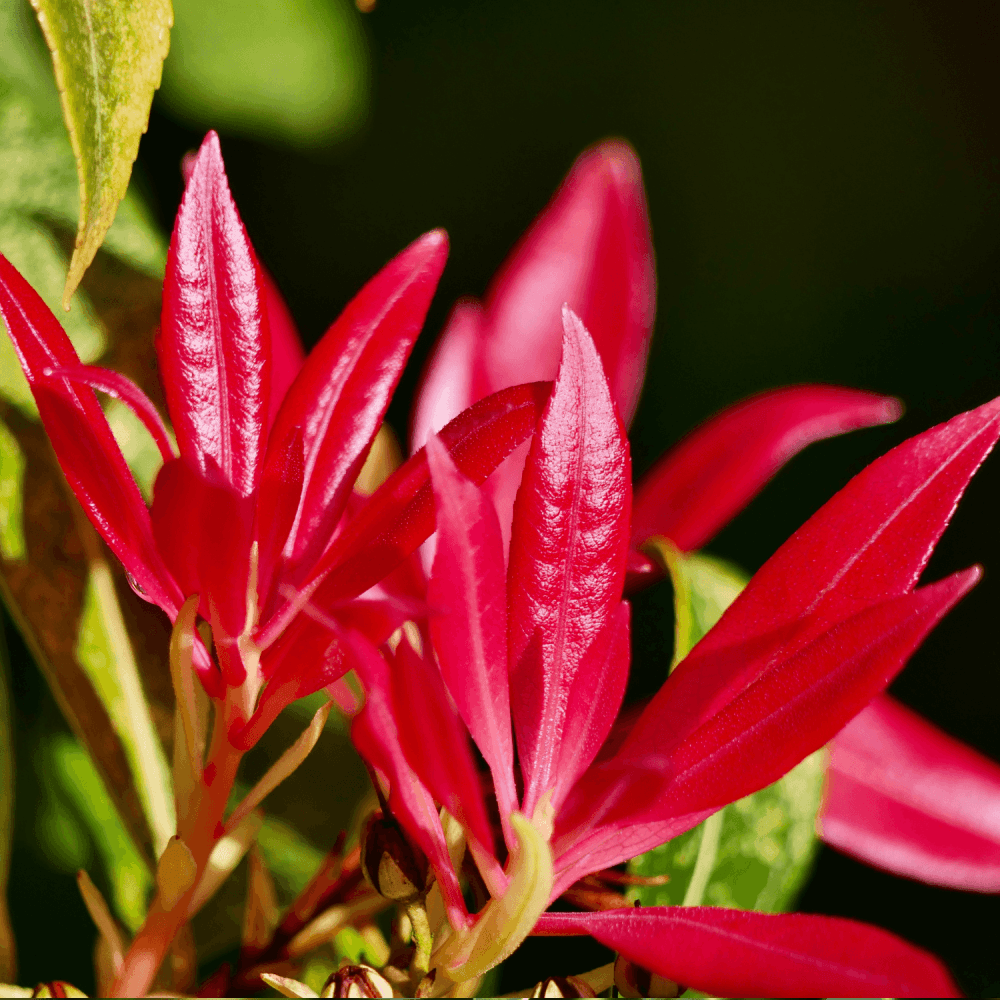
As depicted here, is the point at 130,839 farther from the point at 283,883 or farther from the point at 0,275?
the point at 0,275

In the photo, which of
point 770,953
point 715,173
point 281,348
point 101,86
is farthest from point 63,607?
point 715,173

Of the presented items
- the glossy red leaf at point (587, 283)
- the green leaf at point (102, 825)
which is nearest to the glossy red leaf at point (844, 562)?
the glossy red leaf at point (587, 283)

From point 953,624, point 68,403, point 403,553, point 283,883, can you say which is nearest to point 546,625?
point 403,553

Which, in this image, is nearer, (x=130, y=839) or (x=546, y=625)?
(x=546, y=625)

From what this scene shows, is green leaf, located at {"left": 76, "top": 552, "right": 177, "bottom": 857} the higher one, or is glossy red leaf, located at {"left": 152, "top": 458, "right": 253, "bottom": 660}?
glossy red leaf, located at {"left": 152, "top": 458, "right": 253, "bottom": 660}

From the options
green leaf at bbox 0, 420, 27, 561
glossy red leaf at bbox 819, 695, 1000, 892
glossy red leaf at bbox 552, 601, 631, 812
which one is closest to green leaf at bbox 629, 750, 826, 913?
glossy red leaf at bbox 819, 695, 1000, 892

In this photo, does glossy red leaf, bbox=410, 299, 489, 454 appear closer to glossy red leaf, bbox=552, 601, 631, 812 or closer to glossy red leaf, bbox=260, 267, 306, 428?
glossy red leaf, bbox=260, 267, 306, 428

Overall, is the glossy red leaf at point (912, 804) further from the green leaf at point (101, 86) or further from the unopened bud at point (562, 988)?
the green leaf at point (101, 86)
